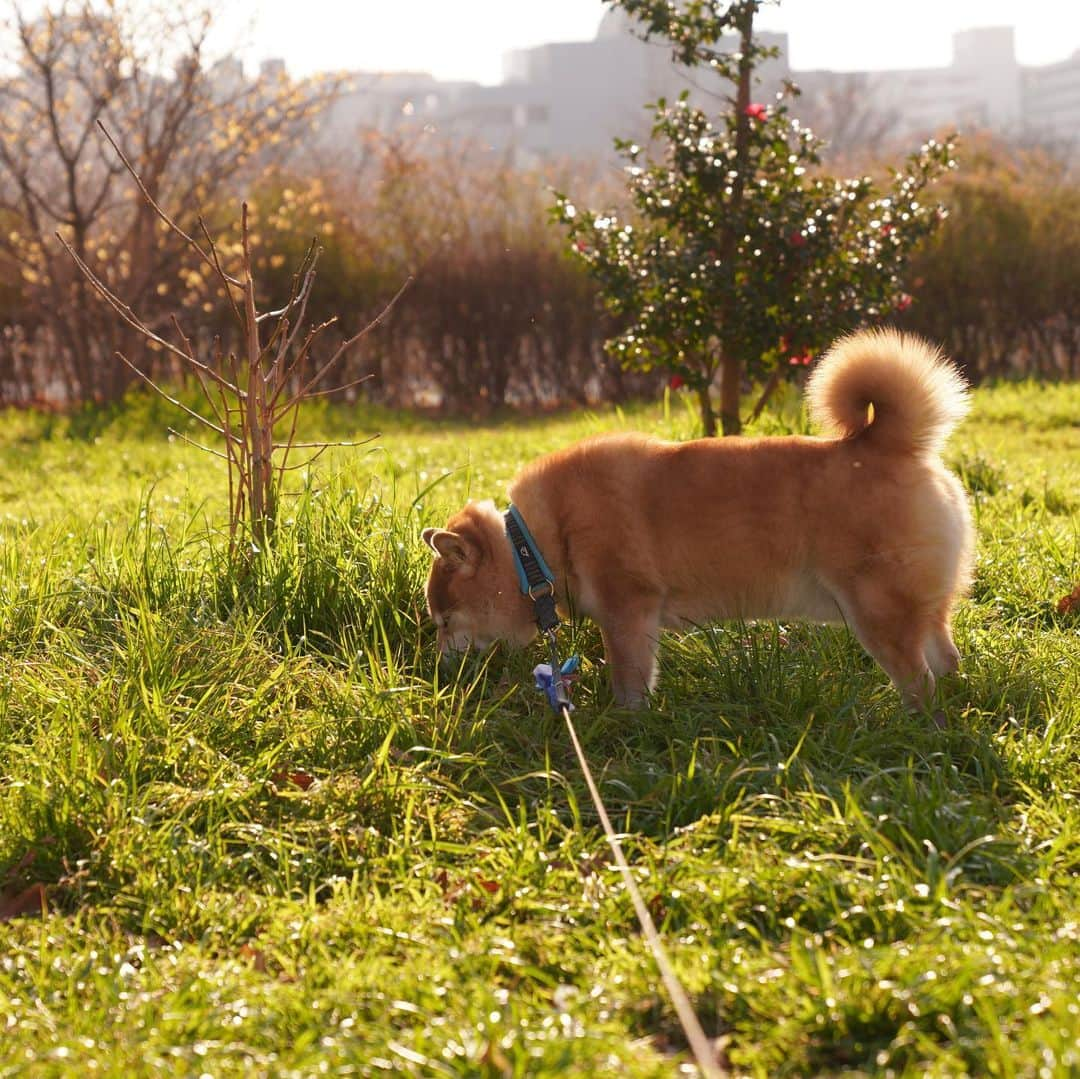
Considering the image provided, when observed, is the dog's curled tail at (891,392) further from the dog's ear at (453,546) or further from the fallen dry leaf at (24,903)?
the fallen dry leaf at (24,903)

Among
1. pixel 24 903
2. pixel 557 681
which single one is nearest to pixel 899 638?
pixel 557 681

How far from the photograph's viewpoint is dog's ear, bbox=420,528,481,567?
14.0 feet

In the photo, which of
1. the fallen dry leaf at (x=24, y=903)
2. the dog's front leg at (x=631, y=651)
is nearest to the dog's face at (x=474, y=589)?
the dog's front leg at (x=631, y=651)

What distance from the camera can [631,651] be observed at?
13.5 ft

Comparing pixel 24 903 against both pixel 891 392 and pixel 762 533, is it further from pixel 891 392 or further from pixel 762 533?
pixel 891 392

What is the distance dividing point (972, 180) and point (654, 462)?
12.3m

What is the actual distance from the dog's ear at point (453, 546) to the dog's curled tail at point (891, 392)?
1.28 m

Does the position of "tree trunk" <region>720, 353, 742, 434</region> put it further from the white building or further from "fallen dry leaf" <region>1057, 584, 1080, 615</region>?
the white building

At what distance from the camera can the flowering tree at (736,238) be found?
23.6 ft

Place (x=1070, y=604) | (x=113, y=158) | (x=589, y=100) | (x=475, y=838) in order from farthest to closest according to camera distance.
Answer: (x=589, y=100)
(x=113, y=158)
(x=1070, y=604)
(x=475, y=838)

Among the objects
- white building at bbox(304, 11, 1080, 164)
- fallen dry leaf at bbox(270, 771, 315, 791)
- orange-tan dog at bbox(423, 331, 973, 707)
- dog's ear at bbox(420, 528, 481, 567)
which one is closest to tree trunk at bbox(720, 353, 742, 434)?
orange-tan dog at bbox(423, 331, 973, 707)

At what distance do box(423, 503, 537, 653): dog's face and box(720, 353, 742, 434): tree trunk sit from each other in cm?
356

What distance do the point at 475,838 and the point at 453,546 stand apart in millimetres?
1329

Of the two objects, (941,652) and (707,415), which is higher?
(707,415)
